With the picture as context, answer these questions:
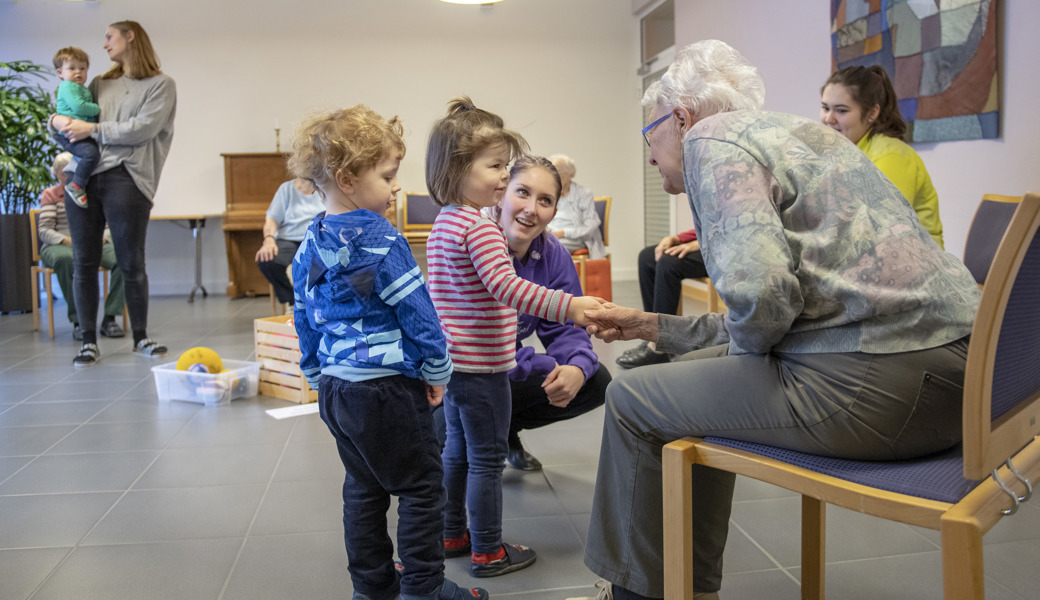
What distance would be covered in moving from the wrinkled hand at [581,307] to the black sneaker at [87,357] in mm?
3387

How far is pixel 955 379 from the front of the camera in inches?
43.8

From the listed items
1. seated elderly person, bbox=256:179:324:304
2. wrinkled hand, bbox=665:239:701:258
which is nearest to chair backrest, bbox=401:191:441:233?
seated elderly person, bbox=256:179:324:304

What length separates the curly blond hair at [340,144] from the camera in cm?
139

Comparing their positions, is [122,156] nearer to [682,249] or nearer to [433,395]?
[682,249]

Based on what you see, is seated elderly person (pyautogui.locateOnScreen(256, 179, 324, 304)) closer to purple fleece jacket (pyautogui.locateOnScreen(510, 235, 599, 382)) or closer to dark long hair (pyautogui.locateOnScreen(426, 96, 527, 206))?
purple fleece jacket (pyautogui.locateOnScreen(510, 235, 599, 382))

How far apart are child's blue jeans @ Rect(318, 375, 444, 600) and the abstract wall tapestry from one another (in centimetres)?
287

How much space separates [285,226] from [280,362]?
1.65 metres

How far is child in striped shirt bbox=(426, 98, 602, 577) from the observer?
63.8 inches

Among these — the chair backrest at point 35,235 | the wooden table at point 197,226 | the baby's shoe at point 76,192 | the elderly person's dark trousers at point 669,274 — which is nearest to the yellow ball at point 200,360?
the baby's shoe at point 76,192

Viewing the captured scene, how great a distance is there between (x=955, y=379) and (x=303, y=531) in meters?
1.49

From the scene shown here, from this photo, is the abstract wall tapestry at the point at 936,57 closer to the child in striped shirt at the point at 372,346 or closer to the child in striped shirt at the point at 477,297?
the child in striped shirt at the point at 477,297

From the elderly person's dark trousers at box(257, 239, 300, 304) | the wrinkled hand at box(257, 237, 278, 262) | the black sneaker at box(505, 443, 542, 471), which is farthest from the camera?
the elderly person's dark trousers at box(257, 239, 300, 304)

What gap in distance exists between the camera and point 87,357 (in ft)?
13.4

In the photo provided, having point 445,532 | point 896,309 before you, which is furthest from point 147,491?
point 896,309
